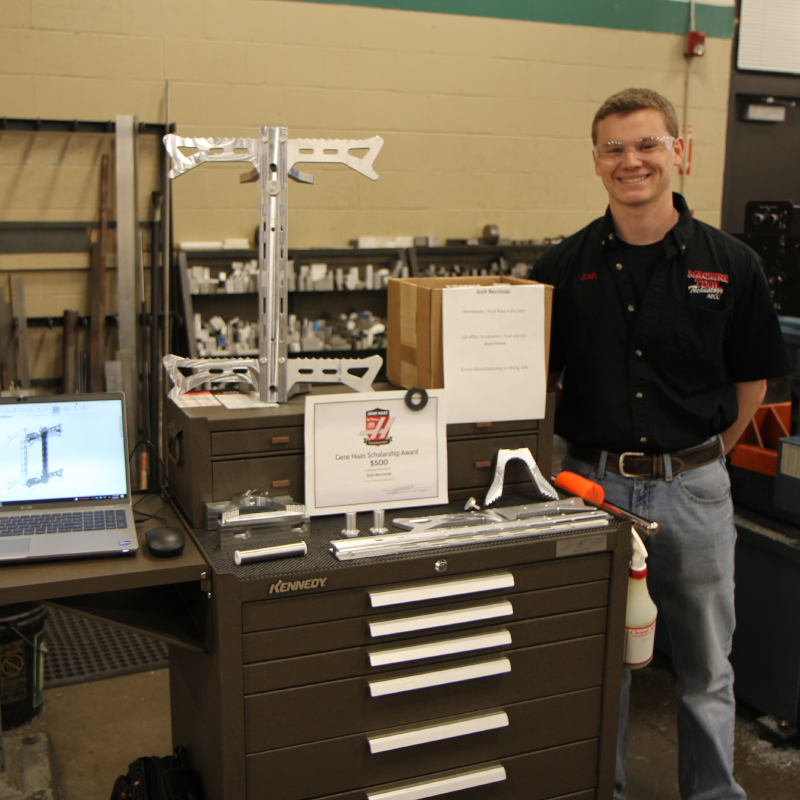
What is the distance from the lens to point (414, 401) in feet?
5.84

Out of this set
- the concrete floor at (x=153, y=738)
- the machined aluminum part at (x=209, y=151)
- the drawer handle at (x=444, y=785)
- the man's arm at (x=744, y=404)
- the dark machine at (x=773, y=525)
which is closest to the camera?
the drawer handle at (x=444, y=785)

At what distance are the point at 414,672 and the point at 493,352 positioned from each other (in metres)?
0.68

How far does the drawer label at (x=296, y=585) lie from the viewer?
148cm

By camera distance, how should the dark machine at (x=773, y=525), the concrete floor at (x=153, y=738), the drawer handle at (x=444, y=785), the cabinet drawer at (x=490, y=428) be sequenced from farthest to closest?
the dark machine at (x=773, y=525), the concrete floor at (x=153, y=738), the cabinet drawer at (x=490, y=428), the drawer handle at (x=444, y=785)

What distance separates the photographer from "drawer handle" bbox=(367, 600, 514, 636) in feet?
5.15

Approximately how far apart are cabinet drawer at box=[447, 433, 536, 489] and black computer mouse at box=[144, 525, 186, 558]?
2.00 feet

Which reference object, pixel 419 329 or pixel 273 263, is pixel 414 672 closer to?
pixel 419 329

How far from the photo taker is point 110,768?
2.28 metres

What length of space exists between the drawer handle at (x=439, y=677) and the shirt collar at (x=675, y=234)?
3.12 ft

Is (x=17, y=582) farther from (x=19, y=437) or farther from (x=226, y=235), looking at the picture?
(x=226, y=235)

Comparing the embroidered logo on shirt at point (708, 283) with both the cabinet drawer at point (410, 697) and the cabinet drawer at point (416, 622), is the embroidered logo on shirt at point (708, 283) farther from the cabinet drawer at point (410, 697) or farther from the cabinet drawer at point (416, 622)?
the cabinet drawer at point (410, 697)

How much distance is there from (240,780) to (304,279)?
2.62m

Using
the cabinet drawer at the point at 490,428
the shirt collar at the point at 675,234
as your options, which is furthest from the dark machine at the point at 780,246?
the cabinet drawer at the point at 490,428

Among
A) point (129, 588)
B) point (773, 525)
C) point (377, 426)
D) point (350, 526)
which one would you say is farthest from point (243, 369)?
point (773, 525)
